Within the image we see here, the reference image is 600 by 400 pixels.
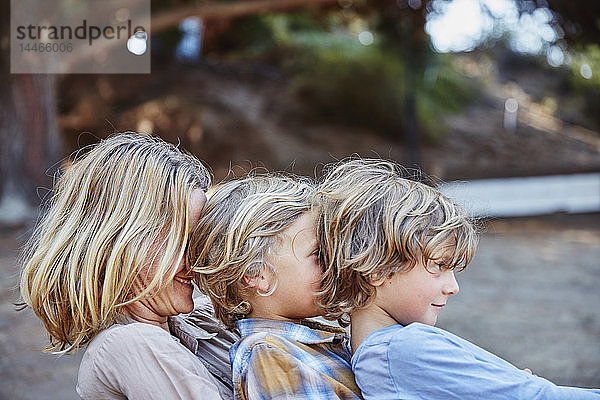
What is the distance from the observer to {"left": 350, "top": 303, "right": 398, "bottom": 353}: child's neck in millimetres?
1283

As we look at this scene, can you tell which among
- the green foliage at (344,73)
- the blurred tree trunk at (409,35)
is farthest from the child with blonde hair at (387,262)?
the green foliage at (344,73)

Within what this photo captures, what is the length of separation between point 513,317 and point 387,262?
171 inches

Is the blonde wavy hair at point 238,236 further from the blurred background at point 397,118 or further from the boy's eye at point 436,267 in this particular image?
the blurred background at point 397,118

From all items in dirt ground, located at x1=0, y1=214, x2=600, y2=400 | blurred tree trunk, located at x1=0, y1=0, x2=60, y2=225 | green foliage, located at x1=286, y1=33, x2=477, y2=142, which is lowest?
dirt ground, located at x1=0, y1=214, x2=600, y2=400

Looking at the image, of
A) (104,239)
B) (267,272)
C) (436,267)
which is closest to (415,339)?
(436,267)

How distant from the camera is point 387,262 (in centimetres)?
125

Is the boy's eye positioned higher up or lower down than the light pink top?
higher up

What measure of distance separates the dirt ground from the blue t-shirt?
2053mm

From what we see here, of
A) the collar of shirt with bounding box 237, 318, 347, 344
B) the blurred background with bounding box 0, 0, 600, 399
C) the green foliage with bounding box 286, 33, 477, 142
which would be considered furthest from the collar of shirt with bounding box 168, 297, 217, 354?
the green foliage with bounding box 286, 33, 477, 142

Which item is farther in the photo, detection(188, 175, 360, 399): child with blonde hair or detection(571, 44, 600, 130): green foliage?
detection(571, 44, 600, 130): green foliage

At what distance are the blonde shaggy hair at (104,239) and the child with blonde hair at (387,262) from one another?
0.29m

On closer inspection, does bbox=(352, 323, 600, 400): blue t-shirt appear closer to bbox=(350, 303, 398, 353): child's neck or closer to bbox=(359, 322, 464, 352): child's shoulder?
bbox=(359, 322, 464, 352): child's shoulder

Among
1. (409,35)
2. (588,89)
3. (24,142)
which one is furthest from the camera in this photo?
(588,89)

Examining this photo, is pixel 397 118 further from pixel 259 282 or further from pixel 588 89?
pixel 259 282
